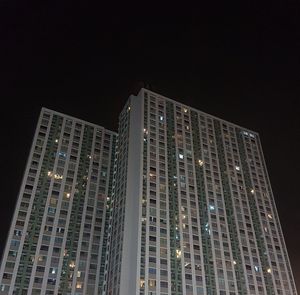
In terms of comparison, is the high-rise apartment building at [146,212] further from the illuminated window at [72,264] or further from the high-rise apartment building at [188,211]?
the illuminated window at [72,264]

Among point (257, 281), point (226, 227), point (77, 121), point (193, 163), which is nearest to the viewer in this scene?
point (257, 281)

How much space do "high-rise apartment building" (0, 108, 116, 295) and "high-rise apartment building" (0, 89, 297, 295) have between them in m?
0.26

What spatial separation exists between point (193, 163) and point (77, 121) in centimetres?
4063

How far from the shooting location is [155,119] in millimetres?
98750

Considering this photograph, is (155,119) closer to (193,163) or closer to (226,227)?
(193,163)

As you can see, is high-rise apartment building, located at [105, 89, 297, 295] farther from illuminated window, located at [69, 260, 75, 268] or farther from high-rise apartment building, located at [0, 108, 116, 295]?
illuminated window, located at [69, 260, 75, 268]

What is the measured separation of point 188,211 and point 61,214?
3313cm

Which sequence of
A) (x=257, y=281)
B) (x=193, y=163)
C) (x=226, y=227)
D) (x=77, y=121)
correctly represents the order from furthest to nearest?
(x=77, y=121) → (x=193, y=163) → (x=226, y=227) → (x=257, y=281)

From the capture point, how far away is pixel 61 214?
8775 cm

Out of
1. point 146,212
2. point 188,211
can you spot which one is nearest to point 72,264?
point 146,212

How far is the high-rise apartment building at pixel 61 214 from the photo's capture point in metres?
77.0

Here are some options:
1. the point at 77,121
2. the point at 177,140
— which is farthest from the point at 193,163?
the point at 77,121

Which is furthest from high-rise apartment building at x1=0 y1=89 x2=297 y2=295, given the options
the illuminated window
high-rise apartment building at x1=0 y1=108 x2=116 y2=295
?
the illuminated window

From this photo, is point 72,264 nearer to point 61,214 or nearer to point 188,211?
point 61,214
